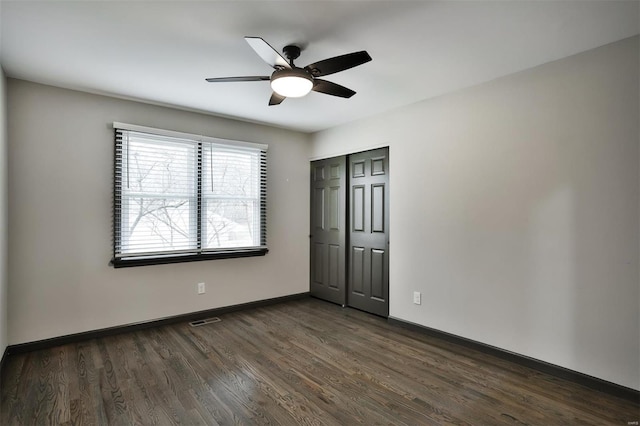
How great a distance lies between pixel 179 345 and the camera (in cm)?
321

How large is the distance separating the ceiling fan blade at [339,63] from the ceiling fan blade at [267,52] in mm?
185

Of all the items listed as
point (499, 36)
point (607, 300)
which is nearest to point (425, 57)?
point (499, 36)

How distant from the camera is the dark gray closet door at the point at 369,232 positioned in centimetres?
401

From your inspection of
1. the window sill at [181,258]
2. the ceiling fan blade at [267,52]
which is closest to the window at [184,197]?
the window sill at [181,258]

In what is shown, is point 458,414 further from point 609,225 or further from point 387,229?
point 387,229

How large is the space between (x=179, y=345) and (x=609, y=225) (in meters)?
3.65

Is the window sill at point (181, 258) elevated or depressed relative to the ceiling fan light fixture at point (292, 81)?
depressed

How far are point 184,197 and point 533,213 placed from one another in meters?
3.46

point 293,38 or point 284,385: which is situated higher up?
point 293,38

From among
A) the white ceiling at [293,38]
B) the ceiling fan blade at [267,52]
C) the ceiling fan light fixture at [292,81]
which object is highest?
the white ceiling at [293,38]

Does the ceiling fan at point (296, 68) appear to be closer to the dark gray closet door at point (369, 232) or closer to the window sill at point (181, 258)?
the dark gray closet door at point (369, 232)

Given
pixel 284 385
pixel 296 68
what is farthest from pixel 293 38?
pixel 284 385

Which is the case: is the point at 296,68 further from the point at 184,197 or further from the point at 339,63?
the point at 184,197

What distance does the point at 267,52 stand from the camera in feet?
6.77
